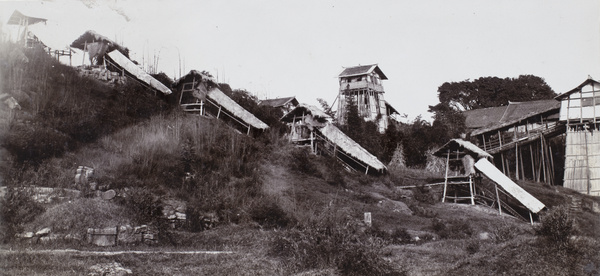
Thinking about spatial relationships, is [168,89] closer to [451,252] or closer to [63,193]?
[63,193]

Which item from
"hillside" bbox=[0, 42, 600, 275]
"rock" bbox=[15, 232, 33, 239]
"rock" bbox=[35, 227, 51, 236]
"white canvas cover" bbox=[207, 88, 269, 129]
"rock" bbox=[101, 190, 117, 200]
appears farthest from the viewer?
"white canvas cover" bbox=[207, 88, 269, 129]

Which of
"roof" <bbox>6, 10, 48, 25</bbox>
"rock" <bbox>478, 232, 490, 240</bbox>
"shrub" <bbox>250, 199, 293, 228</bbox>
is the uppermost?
"roof" <bbox>6, 10, 48, 25</bbox>

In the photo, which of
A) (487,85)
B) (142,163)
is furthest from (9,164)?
(487,85)

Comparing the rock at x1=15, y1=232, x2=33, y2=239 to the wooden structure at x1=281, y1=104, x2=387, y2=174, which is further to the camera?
the wooden structure at x1=281, y1=104, x2=387, y2=174

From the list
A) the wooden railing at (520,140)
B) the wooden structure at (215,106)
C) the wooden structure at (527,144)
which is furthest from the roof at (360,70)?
the wooden structure at (215,106)

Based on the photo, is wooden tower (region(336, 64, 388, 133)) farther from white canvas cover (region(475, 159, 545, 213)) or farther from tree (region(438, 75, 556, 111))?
white canvas cover (region(475, 159, 545, 213))

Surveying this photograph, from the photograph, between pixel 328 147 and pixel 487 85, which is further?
pixel 487 85

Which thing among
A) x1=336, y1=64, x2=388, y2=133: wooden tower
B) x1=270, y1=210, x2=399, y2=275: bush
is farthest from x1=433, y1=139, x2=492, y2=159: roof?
x1=336, y1=64, x2=388, y2=133: wooden tower

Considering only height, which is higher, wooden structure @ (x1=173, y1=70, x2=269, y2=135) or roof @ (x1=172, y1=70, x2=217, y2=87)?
roof @ (x1=172, y1=70, x2=217, y2=87)
